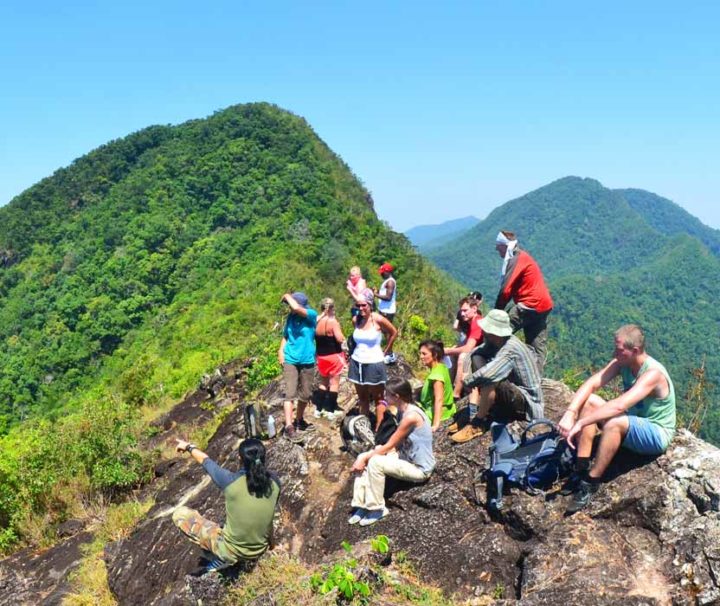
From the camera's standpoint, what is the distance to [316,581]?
4.48m

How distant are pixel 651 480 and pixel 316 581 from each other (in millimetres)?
2832

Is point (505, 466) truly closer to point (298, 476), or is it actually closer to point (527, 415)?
point (527, 415)

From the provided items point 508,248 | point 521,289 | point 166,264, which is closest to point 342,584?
point 521,289

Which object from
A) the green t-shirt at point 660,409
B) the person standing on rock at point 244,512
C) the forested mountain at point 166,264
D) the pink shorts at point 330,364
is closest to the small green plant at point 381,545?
the person standing on rock at point 244,512

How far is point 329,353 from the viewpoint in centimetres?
764

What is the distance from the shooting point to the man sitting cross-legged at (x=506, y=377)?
5703mm

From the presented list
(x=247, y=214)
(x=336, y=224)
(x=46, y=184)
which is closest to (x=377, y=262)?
(x=336, y=224)

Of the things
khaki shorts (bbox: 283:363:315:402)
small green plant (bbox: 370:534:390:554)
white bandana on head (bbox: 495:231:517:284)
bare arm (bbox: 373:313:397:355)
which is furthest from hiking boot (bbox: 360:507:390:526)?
white bandana on head (bbox: 495:231:517:284)

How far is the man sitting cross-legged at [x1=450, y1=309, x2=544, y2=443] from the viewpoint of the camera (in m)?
5.70

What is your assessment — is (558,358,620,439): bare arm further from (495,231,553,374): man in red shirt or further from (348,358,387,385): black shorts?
(348,358,387,385): black shorts

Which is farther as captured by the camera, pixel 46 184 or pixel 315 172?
pixel 46 184

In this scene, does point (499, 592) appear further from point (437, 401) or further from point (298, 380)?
point (298, 380)

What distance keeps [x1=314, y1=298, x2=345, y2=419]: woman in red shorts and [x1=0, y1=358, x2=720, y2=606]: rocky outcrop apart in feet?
3.77

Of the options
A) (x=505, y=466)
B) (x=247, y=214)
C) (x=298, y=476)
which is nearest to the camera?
(x=505, y=466)
